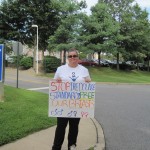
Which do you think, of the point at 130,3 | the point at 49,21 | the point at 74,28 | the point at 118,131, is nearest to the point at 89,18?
the point at 74,28

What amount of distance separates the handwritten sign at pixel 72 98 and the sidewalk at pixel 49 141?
0.89 m

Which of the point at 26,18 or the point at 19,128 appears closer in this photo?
the point at 19,128

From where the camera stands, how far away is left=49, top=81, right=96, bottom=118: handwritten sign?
21.5 ft

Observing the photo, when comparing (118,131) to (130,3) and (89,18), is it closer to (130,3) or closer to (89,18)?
(89,18)

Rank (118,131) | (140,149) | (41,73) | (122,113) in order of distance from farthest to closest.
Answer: (41,73) → (122,113) → (118,131) → (140,149)

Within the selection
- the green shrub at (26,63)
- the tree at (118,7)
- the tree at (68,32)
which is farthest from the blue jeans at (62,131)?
the tree at (118,7)

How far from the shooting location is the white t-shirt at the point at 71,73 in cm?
639

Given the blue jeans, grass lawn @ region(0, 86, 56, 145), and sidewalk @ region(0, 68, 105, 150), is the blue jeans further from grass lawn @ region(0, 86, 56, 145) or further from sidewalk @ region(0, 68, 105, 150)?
grass lawn @ region(0, 86, 56, 145)

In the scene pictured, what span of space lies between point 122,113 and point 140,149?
17.2 ft

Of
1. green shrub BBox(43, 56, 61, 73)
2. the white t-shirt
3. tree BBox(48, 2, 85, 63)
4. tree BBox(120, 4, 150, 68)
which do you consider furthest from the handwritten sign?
tree BBox(120, 4, 150, 68)

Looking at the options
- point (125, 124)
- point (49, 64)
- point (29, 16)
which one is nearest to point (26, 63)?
point (49, 64)

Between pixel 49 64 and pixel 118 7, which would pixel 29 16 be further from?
pixel 118 7

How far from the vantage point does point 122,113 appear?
12.8 metres

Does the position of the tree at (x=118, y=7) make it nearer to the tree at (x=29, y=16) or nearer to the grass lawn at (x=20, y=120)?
the tree at (x=29, y=16)
